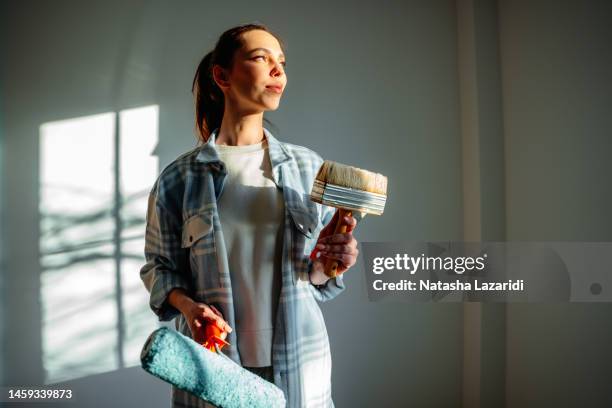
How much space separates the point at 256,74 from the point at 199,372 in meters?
0.57

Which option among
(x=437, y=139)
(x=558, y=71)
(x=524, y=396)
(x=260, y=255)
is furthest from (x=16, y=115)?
(x=524, y=396)

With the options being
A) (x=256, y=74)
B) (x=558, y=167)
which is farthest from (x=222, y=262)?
(x=558, y=167)

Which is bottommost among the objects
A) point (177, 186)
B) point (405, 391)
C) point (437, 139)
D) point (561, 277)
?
point (405, 391)

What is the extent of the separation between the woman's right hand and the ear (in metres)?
0.45

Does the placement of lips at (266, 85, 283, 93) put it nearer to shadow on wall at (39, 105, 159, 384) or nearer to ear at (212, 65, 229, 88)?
ear at (212, 65, 229, 88)

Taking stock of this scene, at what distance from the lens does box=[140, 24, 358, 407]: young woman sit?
0.95 meters

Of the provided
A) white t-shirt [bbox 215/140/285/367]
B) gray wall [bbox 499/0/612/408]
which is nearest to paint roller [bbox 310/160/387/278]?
white t-shirt [bbox 215/140/285/367]

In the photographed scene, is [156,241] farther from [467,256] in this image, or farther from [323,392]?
[467,256]

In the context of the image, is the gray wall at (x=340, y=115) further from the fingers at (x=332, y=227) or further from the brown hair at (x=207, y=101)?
the fingers at (x=332, y=227)

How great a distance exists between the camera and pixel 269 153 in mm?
1046

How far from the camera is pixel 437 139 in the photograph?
2068 millimetres

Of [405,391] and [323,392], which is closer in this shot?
[323,392]

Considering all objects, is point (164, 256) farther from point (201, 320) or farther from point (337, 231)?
point (337, 231)

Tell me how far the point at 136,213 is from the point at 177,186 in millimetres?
1083
